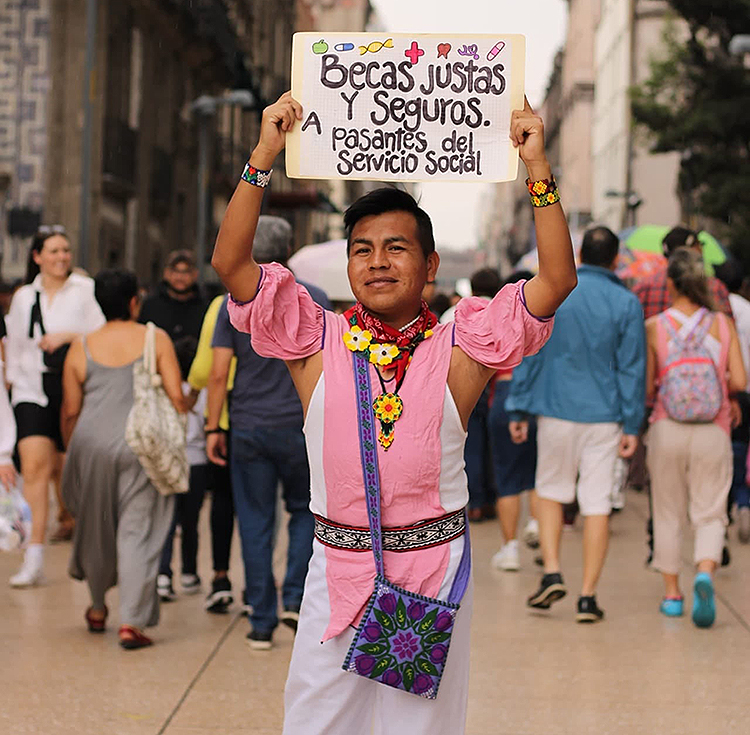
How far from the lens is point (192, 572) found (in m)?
8.58

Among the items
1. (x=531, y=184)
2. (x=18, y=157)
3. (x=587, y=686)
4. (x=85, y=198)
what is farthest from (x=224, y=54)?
(x=531, y=184)

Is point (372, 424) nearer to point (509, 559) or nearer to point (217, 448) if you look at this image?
point (217, 448)

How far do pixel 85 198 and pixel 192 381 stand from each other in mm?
11036

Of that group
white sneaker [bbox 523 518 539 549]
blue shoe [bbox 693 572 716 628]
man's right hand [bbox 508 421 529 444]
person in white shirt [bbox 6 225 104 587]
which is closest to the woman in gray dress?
person in white shirt [bbox 6 225 104 587]

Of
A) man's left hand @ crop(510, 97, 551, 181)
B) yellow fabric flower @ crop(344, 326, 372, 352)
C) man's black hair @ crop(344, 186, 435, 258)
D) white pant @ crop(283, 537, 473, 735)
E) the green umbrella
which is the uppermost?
the green umbrella

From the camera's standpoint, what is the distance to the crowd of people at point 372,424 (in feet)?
11.8

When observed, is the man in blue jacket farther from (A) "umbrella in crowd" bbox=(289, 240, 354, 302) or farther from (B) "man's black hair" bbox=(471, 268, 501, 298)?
(A) "umbrella in crowd" bbox=(289, 240, 354, 302)

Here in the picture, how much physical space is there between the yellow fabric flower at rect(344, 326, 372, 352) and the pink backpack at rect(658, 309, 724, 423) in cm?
449

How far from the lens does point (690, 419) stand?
788cm

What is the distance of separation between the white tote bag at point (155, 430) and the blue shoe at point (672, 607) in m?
2.71

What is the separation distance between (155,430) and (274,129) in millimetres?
3596

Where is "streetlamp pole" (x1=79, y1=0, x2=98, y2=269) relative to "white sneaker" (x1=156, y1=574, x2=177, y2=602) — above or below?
above

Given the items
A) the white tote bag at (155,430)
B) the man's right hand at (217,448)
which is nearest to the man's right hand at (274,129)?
the white tote bag at (155,430)

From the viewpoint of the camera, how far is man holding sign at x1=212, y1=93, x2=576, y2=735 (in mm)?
3568
